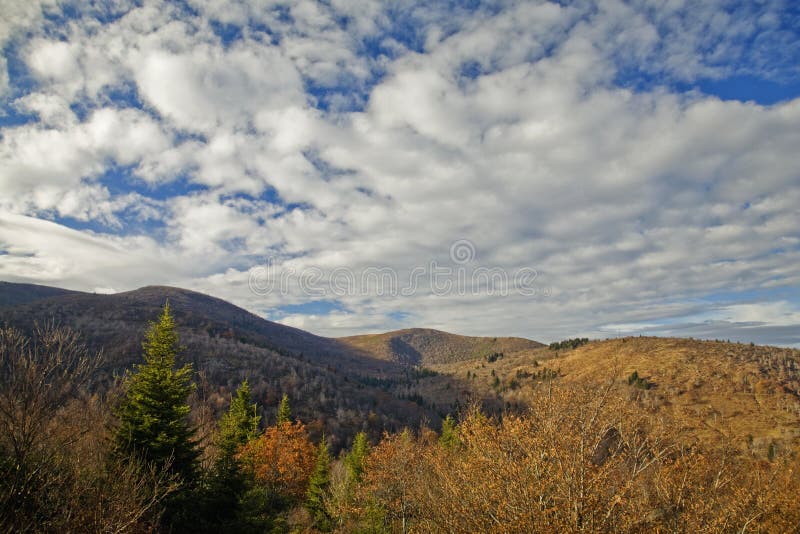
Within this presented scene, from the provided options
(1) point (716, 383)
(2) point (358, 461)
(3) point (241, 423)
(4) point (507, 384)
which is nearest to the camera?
(3) point (241, 423)

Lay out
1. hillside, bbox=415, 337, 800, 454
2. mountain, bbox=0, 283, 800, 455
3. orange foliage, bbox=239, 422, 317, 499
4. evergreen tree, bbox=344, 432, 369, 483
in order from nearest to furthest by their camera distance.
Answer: orange foliage, bbox=239, 422, 317, 499, evergreen tree, bbox=344, 432, 369, 483, hillside, bbox=415, 337, 800, 454, mountain, bbox=0, 283, 800, 455

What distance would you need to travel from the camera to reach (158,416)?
21.4 meters

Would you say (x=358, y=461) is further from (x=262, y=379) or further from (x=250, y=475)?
(x=262, y=379)

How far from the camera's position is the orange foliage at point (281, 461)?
144 ft

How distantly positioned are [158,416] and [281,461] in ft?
96.9

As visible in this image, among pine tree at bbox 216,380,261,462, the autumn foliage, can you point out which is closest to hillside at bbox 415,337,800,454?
pine tree at bbox 216,380,261,462

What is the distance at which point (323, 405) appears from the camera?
136 meters

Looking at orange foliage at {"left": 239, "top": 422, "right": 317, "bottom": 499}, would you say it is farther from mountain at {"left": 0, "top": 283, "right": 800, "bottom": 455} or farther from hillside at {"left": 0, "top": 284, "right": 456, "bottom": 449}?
hillside at {"left": 0, "top": 284, "right": 456, "bottom": 449}

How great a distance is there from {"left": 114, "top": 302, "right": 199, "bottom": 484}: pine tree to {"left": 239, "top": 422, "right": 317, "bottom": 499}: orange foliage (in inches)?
769

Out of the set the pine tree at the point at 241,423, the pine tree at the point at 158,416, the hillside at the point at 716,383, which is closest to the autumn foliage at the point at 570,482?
the pine tree at the point at 158,416

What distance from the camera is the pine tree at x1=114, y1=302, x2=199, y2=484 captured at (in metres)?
20.7

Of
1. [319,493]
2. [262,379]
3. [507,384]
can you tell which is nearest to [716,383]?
[507,384]

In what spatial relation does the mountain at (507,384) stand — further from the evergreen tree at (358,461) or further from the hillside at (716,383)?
the evergreen tree at (358,461)

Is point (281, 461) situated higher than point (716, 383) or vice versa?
point (716, 383)
